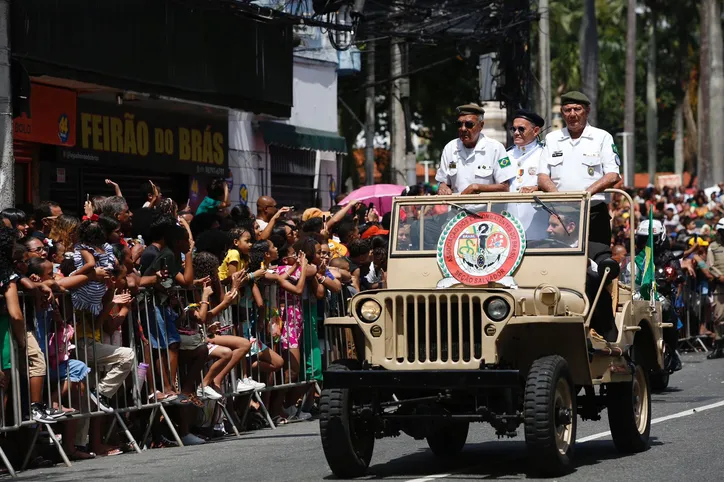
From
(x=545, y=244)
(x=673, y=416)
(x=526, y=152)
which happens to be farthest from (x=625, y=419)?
(x=673, y=416)

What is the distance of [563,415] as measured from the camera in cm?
975

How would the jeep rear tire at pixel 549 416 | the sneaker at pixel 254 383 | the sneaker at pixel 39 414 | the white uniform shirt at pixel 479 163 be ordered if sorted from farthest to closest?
the sneaker at pixel 254 383 → the white uniform shirt at pixel 479 163 → the sneaker at pixel 39 414 → the jeep rear tire at pixel 549 416

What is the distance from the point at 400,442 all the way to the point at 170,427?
6.64 feet

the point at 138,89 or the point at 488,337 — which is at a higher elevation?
the point at 138,89

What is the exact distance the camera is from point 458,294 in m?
9.80

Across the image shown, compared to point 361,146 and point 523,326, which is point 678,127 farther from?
point 523,326

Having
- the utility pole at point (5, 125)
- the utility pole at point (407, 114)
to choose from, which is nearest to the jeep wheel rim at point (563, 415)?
the utility pole at point (5, 125)

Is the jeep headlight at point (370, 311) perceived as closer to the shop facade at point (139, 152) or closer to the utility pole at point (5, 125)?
the utility pole at point (5, 125)

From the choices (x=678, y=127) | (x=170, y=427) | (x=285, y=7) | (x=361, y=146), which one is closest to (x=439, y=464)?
(x=170, y=427)

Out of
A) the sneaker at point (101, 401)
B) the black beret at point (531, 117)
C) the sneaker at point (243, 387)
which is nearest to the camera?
the sneaker at point (101, 401)

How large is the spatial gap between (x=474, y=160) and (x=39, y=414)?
155 inches

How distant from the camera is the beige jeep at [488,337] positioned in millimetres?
9652

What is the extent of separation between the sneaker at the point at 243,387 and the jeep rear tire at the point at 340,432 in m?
3.83

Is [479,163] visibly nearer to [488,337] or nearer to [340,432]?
[488,337]
